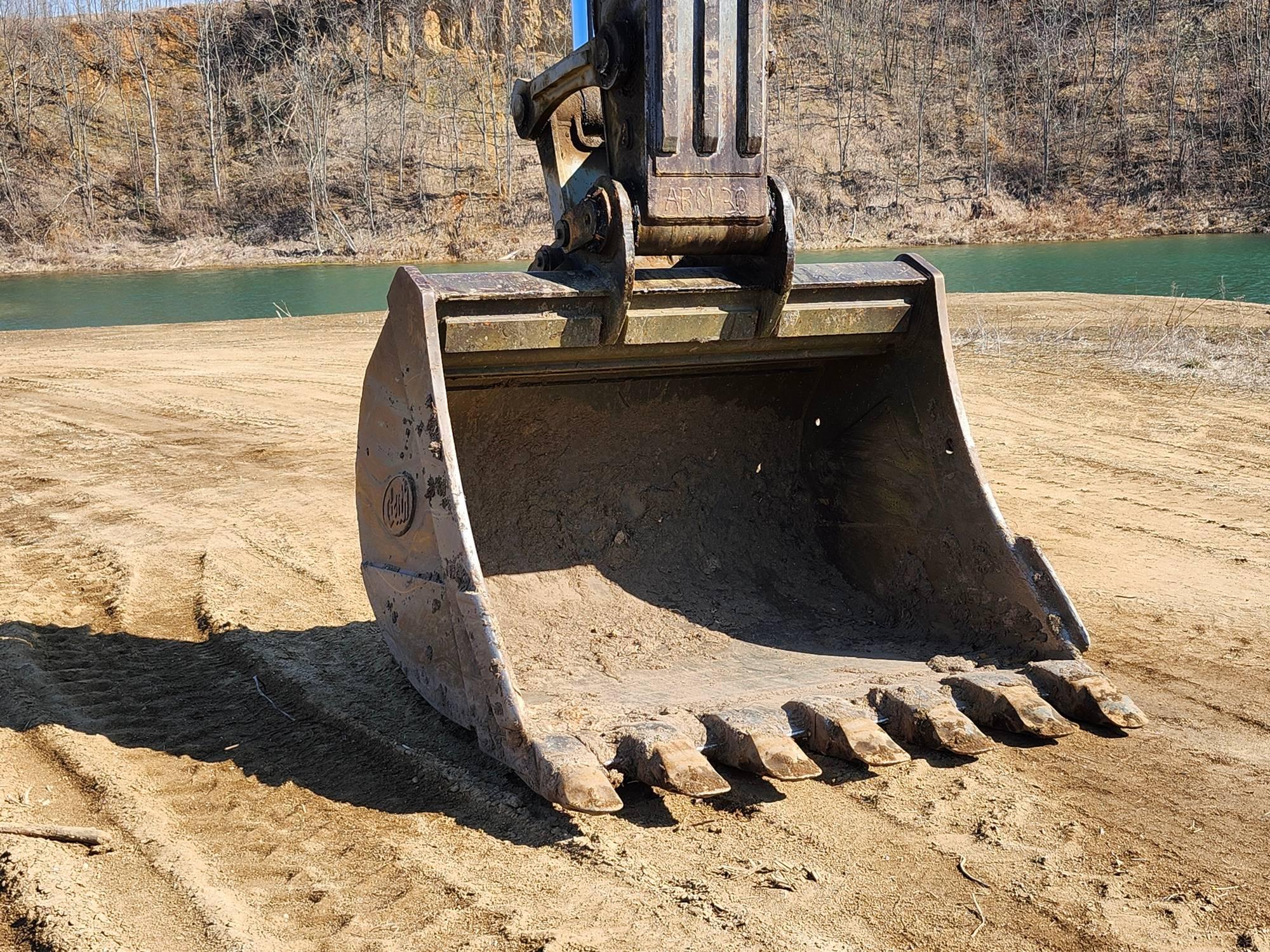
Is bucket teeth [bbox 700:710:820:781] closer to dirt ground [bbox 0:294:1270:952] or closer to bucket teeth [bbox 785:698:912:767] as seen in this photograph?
bucket teeth [bbox 785:698:912:767]

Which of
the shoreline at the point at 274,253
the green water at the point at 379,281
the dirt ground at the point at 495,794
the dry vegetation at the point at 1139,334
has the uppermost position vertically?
the shoreline at the point at 274,253

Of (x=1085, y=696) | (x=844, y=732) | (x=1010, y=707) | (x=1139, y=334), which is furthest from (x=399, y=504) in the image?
(x=1139, y=334)

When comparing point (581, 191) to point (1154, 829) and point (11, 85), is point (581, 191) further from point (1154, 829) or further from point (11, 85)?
point (11, 85)

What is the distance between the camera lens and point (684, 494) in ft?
15.9

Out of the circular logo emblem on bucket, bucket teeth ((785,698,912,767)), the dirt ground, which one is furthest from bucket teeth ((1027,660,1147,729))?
the circular logo emblem on bucket

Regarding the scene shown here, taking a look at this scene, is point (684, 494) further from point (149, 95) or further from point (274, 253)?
point (149, 95)

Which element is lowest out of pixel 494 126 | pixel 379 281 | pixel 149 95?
pixel 379 281

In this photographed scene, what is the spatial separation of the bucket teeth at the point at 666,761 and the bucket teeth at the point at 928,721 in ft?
1.94

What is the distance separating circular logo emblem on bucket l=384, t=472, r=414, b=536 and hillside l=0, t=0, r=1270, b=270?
107ft

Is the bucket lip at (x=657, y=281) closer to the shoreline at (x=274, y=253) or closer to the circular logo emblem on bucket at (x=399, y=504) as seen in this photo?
the circular logo emblem on bucket at (x=399, y=504)

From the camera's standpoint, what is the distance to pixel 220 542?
6539 mm

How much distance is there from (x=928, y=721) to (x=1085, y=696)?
59cm

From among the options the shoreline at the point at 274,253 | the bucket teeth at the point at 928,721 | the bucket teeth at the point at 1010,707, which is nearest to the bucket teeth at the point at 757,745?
Answer: the bucket teeth at the point at 928,721

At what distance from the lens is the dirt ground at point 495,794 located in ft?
8.91
